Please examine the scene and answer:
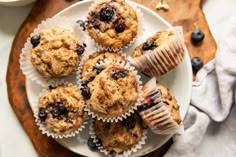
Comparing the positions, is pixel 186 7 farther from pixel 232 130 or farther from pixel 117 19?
pixel 232 130

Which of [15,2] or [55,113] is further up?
[15,2]

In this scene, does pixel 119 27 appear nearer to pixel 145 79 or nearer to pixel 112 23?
pixel 112 23

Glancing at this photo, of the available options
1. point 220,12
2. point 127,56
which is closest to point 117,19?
point 127,56

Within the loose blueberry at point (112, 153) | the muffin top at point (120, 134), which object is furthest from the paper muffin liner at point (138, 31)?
the loose blueberry at point (112, 153)

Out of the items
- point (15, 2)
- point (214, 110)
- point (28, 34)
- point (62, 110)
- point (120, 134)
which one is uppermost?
point (15, 2)

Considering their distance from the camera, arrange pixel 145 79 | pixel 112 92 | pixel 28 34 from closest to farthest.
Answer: pixel 112 92
pixel 145 79
pixel 28 34

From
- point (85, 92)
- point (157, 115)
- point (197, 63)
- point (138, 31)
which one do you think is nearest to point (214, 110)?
point (197, 63)

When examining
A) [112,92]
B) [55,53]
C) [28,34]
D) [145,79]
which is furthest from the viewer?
[28,34]

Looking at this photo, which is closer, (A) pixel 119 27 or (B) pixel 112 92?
(B) pixel 112 92
